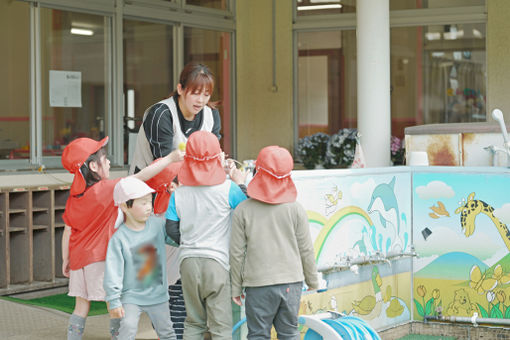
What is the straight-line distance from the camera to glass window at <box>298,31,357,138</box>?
9.41 meters

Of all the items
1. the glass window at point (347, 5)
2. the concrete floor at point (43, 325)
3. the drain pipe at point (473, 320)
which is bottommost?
the concrete floor at point (43, 325)

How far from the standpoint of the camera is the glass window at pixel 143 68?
8109mm

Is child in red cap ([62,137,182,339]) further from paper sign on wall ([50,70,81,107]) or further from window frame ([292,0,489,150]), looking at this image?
window frame ([292,0,489,150])

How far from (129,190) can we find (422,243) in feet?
7.84

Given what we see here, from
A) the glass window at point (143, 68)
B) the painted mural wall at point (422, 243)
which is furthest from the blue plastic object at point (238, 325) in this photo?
the glass window at point (143, 68)

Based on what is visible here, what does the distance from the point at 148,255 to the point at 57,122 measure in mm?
3971

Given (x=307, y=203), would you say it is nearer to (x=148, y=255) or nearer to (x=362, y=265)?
(x=362, y=265)

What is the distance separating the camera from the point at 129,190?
3643 mm

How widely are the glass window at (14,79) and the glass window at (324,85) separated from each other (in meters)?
3.60

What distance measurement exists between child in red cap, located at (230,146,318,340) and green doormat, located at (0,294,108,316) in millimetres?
2511

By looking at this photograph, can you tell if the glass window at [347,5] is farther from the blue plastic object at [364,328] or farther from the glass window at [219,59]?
the blue plastic object at [364,328]

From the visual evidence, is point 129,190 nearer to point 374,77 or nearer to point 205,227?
point 205,227

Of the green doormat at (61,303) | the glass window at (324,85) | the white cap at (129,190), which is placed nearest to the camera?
the white cap at (129,190)

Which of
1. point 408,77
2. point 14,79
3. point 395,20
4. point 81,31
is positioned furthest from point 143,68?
point 408,77
